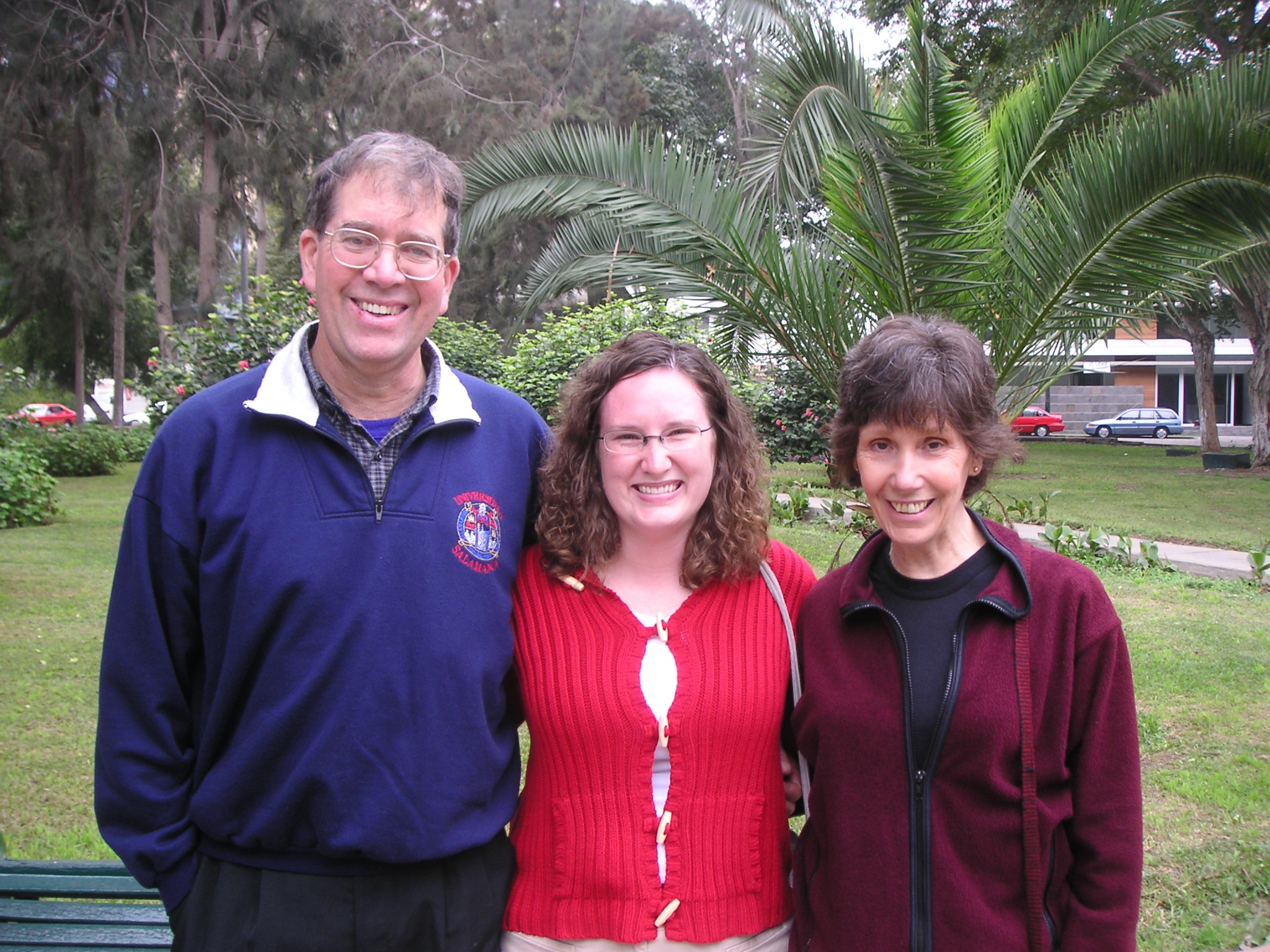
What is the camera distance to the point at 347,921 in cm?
193

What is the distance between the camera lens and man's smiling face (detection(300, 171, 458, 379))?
205 cm

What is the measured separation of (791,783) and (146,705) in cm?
135

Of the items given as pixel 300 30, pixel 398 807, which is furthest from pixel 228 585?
pixel 300 30

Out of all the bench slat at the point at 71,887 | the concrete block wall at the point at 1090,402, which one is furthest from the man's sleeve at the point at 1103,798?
the concrete block wall at the point at 1090,402

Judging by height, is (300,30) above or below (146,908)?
above

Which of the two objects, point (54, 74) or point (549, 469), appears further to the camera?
point (54, 74)

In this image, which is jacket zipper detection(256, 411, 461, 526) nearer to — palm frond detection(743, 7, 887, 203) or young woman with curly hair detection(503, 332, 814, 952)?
young woman with curly hair detection(503, 332, 814, 952)

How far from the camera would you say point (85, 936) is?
2631 mm

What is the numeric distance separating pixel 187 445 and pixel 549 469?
75 centimetres

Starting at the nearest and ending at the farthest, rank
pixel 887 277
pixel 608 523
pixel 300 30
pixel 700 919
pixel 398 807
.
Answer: pixel 398 807, pixel 700 919, pixel 608 523, pixel 887 277, pixel 300 30

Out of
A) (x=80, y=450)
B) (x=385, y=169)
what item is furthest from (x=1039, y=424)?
(x=385, y=169)

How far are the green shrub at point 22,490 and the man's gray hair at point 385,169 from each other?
39.6 ft

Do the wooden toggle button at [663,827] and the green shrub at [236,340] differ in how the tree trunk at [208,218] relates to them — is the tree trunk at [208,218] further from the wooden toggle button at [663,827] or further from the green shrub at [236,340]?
the wooden toggle button at [663,827]

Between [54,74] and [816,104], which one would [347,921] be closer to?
[816,104]
